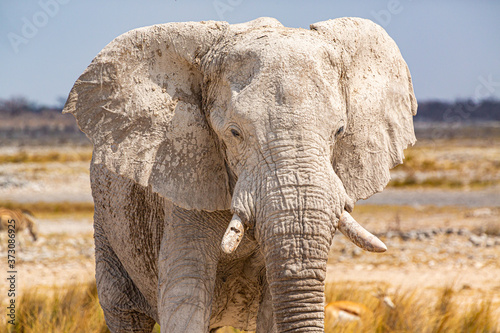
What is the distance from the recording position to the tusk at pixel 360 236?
10.2 feet

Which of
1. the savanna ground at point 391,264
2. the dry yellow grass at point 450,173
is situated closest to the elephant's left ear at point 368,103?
the savanna ground at point 391,264

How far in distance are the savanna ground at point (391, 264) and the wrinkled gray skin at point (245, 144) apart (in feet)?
7.92

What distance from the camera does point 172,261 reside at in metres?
3.86

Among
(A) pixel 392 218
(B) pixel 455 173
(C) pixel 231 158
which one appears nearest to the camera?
(C) pixel 231 158

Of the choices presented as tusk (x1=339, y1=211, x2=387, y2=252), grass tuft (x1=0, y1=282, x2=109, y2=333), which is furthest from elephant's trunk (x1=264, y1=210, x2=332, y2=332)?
grass tuft (x1=0, y1=282, x2=109, y2=333)

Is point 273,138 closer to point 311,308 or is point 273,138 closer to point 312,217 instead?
point 312,217

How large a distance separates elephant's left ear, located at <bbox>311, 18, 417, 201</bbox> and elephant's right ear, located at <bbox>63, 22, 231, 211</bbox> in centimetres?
70

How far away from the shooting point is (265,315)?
4.32 meters

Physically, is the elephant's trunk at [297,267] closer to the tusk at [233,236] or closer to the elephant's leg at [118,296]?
the tusk at [233,236]

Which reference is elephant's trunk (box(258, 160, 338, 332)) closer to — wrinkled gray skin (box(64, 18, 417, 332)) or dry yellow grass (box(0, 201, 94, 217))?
wrinkled gray skin (box(64, 18, 417, 332))

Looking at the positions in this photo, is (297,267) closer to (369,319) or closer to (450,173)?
(369,319)

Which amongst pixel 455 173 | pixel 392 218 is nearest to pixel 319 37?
pixel 392 218

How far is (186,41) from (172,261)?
4.22ft

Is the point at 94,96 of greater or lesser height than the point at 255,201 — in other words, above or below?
above
